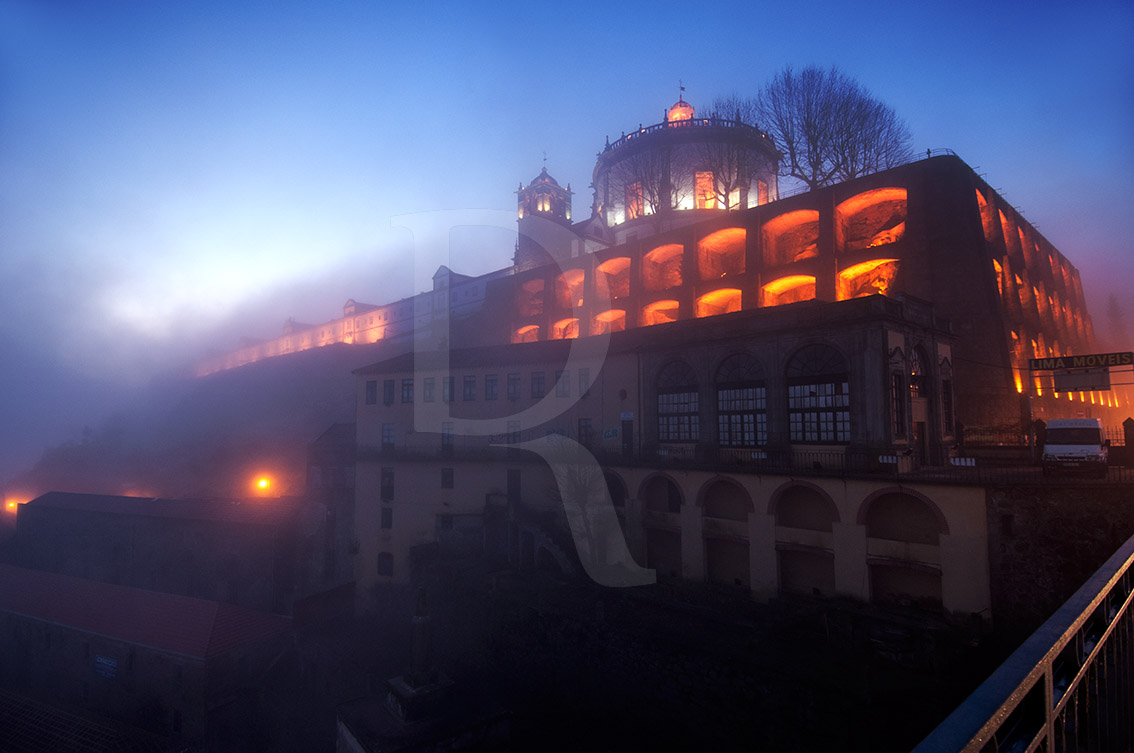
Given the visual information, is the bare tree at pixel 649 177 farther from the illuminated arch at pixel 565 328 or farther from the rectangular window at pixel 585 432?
the rectangular window at pixel 585 432

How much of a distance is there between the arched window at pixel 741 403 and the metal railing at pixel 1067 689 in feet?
70.5

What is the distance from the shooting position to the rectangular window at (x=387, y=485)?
35.9 m

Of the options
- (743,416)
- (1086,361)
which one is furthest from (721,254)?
(1086,361)

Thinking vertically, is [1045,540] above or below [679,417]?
below

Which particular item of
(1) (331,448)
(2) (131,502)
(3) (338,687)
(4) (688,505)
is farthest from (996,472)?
(2) (131,502)

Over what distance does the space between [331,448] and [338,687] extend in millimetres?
14899

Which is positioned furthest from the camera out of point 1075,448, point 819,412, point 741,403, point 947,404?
point 947,404

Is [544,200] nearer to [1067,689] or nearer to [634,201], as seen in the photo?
[634,201]

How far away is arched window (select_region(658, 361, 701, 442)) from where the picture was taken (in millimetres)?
27109

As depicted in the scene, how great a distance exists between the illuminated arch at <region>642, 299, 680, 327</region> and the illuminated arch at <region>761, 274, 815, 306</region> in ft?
23.7

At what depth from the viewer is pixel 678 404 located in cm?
2770

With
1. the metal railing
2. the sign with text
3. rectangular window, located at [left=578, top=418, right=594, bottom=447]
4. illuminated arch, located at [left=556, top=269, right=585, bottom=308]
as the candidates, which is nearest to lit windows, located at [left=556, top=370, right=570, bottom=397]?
rectangular window, located at [left=578, top=418, right=594, bottom=447]

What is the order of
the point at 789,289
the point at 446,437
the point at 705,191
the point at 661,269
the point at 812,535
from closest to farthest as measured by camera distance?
the point at 812,535 < the point at 446,437 < the point at 789,289 < the point at 661,269 < the point at 705,191

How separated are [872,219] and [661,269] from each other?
14895mm
